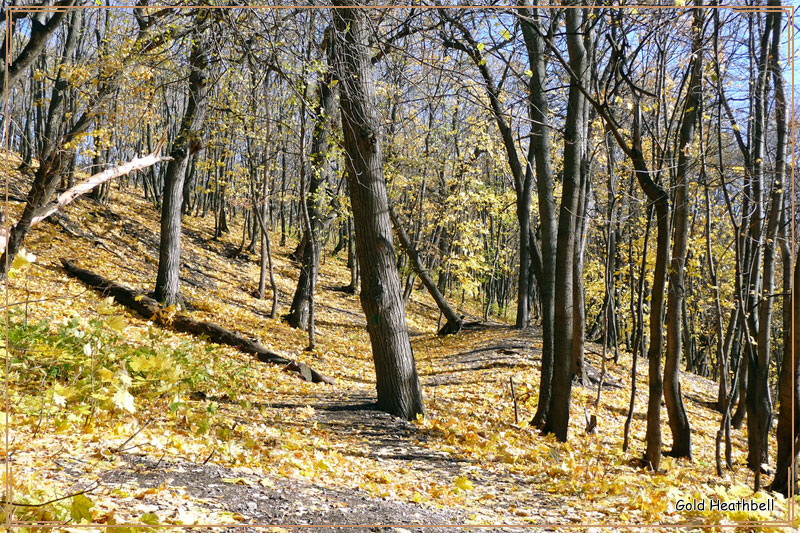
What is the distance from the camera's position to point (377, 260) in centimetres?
636

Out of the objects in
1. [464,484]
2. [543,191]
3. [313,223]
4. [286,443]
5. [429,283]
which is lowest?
[464,484]

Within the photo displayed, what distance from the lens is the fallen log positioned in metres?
9.21

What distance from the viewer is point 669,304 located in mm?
6441

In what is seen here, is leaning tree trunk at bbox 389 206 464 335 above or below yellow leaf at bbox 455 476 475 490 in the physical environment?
above

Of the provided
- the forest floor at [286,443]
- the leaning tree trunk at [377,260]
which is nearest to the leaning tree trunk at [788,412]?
the forest floor at [286,443]

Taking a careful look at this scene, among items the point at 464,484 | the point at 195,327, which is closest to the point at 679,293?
the point at 464,484

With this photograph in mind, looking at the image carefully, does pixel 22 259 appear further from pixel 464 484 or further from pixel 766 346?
pixel 766 346

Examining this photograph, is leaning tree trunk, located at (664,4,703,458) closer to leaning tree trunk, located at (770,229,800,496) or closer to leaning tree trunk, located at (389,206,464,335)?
leaning tree trunk, located at (770,229,800,496)

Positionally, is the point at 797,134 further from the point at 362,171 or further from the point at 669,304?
the point at 362,171

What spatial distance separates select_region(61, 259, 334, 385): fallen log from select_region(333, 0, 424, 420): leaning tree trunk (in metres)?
2.88

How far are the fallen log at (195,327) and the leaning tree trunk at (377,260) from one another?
288cm

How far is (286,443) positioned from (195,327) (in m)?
5.83

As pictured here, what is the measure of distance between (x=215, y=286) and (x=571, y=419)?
1069 cm

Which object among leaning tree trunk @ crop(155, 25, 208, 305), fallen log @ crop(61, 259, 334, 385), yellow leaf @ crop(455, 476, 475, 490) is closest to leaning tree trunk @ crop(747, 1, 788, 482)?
yellow leaf @ crop(455, 476, 475, 490)
